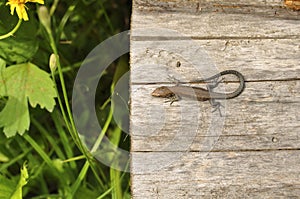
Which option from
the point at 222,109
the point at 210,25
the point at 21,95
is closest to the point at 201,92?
the point at 222,109

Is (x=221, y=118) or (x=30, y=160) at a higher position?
(x=221, y=118)

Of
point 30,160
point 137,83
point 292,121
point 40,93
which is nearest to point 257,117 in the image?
point 292,121

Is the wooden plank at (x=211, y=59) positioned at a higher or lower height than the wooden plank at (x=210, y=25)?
lower

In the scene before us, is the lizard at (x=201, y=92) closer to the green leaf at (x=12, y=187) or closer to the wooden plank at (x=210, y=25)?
the wooden plank at (x=210, y=25)

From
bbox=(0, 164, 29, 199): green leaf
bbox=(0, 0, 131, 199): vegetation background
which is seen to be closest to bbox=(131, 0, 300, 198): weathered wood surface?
bbox=(0, 0, 131, 199): vegetation background

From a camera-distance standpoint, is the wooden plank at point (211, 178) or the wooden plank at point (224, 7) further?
the wooden plank at point (224, 7)

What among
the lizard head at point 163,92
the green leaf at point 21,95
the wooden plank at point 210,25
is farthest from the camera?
the green leaf at point 21,95

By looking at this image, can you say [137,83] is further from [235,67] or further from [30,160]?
[30,160]

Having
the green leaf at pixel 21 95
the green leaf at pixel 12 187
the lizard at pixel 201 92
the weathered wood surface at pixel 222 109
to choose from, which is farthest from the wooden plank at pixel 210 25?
the green leaf at pixel 12 187

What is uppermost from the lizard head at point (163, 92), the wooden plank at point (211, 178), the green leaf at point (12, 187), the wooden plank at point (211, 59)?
the wooden plank at point (211, 59)
